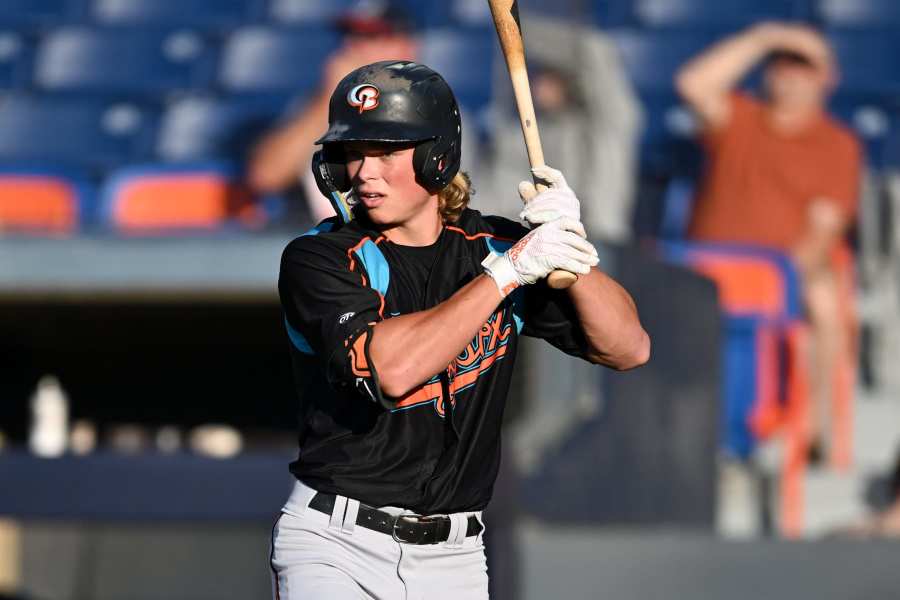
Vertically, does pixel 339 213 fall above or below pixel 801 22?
below

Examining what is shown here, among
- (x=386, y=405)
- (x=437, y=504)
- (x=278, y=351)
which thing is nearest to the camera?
(x=386, y=405)

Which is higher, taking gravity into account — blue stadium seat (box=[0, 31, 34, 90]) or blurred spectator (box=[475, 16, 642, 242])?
blue stadium seat (box=[0, 31, 34, 90])

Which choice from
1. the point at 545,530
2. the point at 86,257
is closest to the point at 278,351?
the point at 86,257

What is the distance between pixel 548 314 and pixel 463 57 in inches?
180

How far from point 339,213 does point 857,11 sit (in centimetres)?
540

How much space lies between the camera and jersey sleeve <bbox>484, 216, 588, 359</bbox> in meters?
2.74

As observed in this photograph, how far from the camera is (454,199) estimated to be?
2.76 meters

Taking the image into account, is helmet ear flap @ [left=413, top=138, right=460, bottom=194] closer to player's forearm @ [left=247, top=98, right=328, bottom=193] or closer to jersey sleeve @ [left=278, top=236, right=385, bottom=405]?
jersey sleeve @ [left=278, top=236, right=385, bottom=405]

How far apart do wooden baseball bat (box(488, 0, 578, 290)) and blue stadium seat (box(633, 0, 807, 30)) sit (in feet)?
15.6

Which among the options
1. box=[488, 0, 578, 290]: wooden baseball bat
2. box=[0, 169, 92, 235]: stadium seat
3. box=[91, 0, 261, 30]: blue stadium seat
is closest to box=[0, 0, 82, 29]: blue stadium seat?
box=[91, 0, 261, 30]: blue stadium seat

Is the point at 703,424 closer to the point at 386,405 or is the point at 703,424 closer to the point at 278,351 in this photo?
the point at 278,351

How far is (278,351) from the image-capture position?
22.1 feet

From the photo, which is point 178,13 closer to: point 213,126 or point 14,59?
point 14,59

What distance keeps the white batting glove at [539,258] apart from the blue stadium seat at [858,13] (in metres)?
5.34
